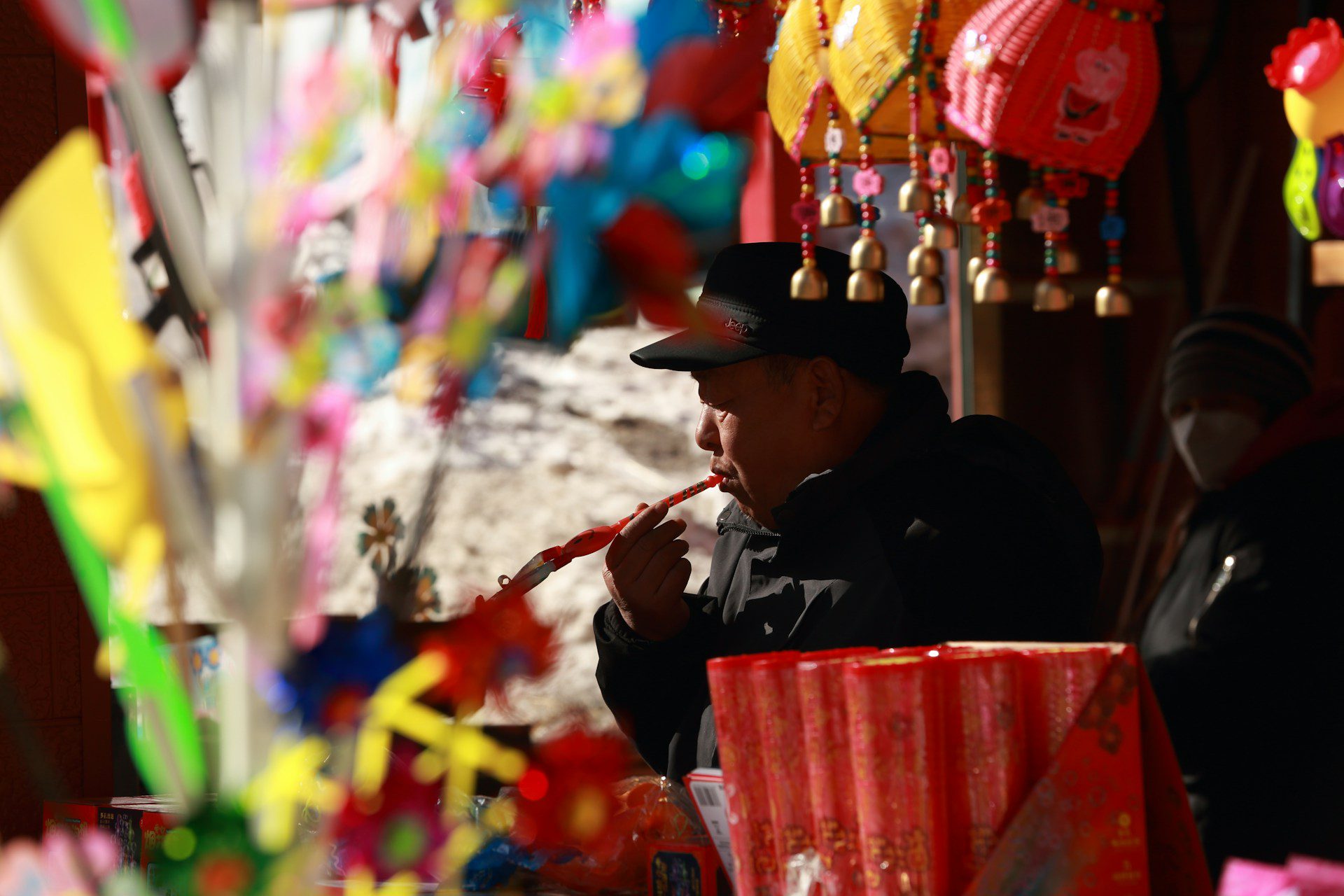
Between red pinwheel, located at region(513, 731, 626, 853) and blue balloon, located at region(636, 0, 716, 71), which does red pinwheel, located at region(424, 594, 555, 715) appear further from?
blue balloon, located at region(636, 0, 716, 71)

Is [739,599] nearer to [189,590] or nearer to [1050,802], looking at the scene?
[1050,802]

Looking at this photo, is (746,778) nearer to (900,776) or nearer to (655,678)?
(900,776)

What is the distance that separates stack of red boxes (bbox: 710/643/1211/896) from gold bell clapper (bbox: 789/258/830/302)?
2.70 ft

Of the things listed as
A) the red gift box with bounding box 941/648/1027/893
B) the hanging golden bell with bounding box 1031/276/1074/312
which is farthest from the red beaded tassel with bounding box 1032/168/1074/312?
the red gift box with bounding box 941/648/1027/893

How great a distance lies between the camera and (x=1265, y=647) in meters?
2.21

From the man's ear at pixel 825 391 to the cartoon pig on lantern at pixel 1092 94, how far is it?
571 millimetres

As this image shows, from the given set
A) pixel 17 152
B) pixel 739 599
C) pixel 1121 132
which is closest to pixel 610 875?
pixel 739 599

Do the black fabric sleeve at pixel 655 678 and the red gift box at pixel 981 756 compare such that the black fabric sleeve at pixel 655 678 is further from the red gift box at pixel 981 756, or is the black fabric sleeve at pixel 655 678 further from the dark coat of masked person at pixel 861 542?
the red gift box at pixel 981 756

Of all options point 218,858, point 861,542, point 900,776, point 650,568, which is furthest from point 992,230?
point 218,858

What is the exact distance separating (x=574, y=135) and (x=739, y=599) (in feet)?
3.69

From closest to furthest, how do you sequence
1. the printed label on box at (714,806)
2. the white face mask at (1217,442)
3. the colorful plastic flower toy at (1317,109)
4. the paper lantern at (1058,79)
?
the printed label on box at (714,806) < the paper lantern at (1058,79) < the colorful plastic flower toy at (1317,109) < the white face mask at (1217,442)

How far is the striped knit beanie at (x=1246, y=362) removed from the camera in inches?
104

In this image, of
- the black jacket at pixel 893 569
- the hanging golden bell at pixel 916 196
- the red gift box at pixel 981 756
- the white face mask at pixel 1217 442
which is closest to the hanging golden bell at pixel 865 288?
the black jacket at pixel 893 569

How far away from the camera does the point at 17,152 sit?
63.9 inches
